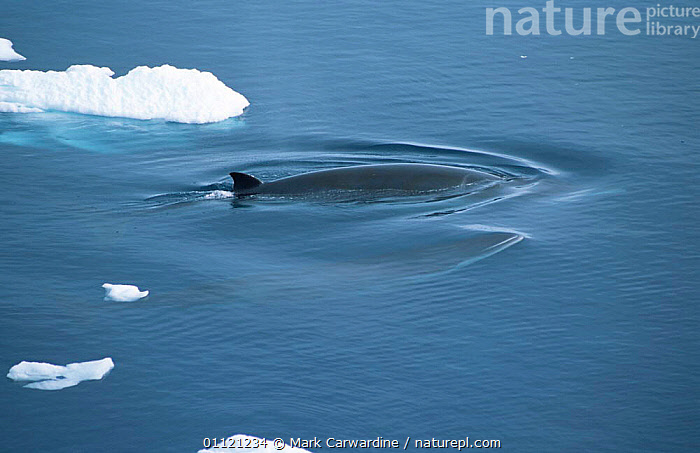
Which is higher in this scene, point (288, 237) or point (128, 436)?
point (288, 237)

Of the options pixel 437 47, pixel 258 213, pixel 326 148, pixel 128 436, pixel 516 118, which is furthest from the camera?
pixel 437 47

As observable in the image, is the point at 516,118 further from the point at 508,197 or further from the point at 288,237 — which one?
the point at 288,237

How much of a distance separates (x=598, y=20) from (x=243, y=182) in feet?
53.5

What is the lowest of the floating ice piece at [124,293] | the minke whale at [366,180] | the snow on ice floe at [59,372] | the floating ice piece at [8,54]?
the snow on ice floe at [59,372]

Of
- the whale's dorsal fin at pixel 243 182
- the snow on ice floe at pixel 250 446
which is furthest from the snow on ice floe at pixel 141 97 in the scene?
the snow on ice floe at pixel 250 446

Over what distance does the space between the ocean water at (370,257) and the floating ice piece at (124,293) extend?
247 millimetres

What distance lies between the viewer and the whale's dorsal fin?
17922 mm

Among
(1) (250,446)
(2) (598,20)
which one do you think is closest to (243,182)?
(1) (250,446)

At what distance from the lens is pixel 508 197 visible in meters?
18.0

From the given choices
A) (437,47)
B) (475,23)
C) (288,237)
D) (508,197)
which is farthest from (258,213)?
(475,23)

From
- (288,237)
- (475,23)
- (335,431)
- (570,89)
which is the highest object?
(475,23)

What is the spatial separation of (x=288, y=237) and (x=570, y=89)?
35.2ft

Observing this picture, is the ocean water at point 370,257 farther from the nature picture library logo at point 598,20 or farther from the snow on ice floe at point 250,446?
the nature picture library logo at point 598,20

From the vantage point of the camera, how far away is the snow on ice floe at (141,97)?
22.8 meters
